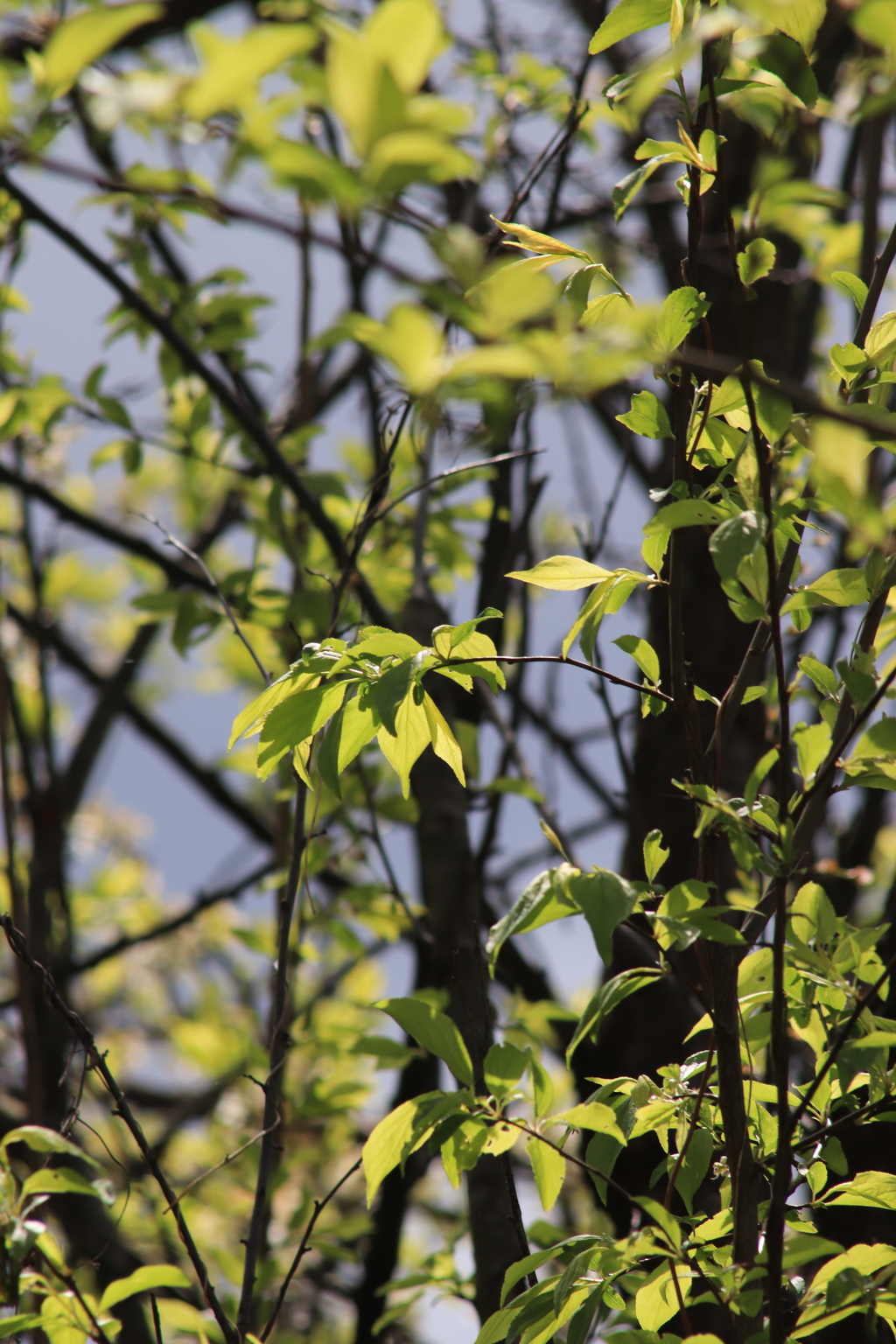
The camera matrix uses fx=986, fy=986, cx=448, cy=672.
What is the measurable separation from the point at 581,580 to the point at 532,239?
11.3 inches

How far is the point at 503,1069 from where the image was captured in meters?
0.76

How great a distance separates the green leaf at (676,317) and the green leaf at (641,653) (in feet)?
0.78

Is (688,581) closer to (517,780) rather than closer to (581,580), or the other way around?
(517,780)

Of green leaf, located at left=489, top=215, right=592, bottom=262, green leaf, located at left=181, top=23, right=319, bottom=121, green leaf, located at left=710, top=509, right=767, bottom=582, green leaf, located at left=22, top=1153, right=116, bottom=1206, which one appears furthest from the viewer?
green leaf, located at left=489, top=215, right=592, bottom=262

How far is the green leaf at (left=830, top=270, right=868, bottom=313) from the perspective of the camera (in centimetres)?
87

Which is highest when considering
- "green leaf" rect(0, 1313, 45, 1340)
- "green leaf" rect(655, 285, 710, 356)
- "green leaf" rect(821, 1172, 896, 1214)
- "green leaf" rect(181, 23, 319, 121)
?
"green leaf" rect(655, 285, 710, 356)

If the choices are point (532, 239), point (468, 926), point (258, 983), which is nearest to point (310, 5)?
point (532, 239)

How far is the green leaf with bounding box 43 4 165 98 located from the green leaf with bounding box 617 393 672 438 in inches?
19.1

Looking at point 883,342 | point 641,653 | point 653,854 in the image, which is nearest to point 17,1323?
point 653,854

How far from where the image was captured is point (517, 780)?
175 cm

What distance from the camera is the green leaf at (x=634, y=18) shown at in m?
0.79

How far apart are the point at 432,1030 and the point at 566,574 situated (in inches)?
15.3

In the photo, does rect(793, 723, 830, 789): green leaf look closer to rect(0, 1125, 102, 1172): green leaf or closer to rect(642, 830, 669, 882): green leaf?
rect(642, 830, 669, 882): green leaf

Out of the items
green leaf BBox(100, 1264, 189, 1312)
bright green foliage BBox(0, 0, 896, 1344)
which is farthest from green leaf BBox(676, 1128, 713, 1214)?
green leaf BBox(100, 1264, 189, 1312)
